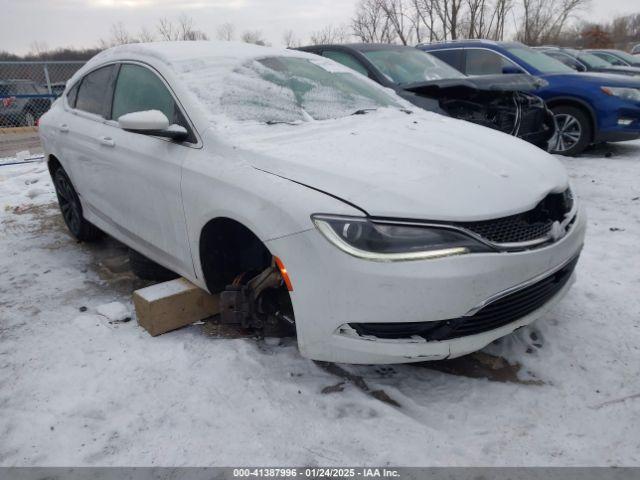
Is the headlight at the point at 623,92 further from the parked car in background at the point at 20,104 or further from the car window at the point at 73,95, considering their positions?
the parked car in background at the point at 20,104

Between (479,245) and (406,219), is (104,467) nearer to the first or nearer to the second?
(406,219)

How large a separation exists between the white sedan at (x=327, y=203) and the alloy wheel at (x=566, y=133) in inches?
180

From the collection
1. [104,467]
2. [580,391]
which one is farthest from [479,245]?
[104,467]

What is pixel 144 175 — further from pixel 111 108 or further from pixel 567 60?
pixel 567 60

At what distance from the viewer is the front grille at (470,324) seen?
77.9 inches

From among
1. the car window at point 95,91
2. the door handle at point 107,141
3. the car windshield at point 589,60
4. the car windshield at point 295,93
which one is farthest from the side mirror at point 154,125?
the car windshield at point 589,60

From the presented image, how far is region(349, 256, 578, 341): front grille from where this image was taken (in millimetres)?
1979

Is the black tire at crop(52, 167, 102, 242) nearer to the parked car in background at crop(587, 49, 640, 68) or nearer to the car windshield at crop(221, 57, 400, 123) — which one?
the car windshield at crop(221, 57, 400, 123)

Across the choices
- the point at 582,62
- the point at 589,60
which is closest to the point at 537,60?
the point at 582,62

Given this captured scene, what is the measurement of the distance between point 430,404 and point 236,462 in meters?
0.88

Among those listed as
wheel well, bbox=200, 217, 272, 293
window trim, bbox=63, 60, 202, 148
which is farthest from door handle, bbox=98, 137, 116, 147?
wheel well, bbox=200, 217, 272, 293

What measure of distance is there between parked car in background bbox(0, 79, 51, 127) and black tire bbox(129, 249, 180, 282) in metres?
11.2

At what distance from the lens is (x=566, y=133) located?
7004 millimetres

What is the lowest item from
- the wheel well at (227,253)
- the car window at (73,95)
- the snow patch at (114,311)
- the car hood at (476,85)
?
the snow patch at (114,311)
